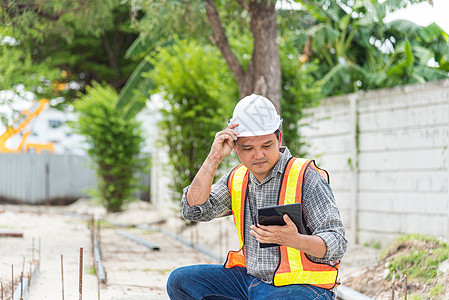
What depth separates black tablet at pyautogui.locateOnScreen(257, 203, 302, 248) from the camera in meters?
2.46

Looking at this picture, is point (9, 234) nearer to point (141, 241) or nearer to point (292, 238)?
point (141, 241)

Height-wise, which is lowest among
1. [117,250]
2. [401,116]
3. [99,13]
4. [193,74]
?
[117,250]

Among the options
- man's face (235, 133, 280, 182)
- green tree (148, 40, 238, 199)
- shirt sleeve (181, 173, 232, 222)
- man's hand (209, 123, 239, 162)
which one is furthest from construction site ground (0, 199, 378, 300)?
man's face (235, 133, 280, 182)

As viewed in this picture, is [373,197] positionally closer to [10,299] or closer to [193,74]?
[193,74]

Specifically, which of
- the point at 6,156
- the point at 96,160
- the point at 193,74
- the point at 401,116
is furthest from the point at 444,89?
the point at 6,156

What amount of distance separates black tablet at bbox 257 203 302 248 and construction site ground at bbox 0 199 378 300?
2310mm

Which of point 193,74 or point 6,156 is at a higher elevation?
point 193,74

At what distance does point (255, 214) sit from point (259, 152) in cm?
37

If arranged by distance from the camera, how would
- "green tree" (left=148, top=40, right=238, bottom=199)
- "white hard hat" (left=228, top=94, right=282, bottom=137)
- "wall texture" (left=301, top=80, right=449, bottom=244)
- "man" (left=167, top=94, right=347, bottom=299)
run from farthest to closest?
"green tree" (left=148, top=40, right=238, bottom=199) → "wall texture" (left=301, top=80, right=449, bottom=244) → "white hard hat" (left=228, top=94, right=282, bottom=137) → "man" (left=167, top=94, right=347, bottom=299)

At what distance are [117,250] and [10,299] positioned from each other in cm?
365

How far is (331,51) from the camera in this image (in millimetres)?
12969

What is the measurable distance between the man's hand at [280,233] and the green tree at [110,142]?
11.7 m

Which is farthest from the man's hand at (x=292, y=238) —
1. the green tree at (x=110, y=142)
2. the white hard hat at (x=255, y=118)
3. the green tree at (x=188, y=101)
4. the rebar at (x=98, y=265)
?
the green tree at (x=110, y=142)

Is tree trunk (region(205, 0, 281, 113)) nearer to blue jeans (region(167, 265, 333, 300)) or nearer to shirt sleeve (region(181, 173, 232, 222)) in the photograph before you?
shirt sleeve (region(181, 173, 232, 222))
